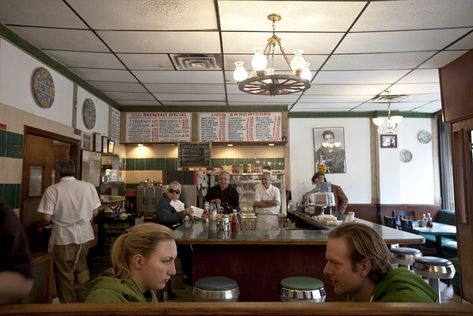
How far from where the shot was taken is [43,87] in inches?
174

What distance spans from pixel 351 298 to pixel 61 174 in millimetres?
3558

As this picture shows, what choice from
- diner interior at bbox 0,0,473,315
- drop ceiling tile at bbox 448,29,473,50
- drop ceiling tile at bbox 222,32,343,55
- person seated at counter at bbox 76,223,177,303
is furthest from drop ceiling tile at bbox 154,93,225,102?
person seated at counter at bbox 76,223,177,303

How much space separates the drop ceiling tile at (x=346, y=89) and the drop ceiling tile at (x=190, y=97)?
1.77 meters

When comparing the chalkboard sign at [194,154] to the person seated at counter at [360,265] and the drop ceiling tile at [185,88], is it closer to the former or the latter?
the drop ceiling tile at [185,88]

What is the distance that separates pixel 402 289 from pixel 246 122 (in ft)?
21.3

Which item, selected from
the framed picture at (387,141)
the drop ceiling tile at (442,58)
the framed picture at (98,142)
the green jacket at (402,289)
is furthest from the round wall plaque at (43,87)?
the framed picture at (387,141)

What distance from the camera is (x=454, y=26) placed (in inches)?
147

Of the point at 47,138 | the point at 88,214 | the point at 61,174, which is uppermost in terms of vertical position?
the point at 47,138

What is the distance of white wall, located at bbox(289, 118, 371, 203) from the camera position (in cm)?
838

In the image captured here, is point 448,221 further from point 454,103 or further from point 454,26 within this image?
point 454,26

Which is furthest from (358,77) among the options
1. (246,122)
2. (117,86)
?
(117,86)

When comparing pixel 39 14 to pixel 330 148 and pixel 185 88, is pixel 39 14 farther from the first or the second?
pixel 330 148

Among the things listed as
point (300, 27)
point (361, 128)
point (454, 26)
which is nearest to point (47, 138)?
point (300, 27)

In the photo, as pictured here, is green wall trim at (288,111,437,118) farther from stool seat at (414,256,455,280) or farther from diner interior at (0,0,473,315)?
stool seat at (414,256,455,280)
